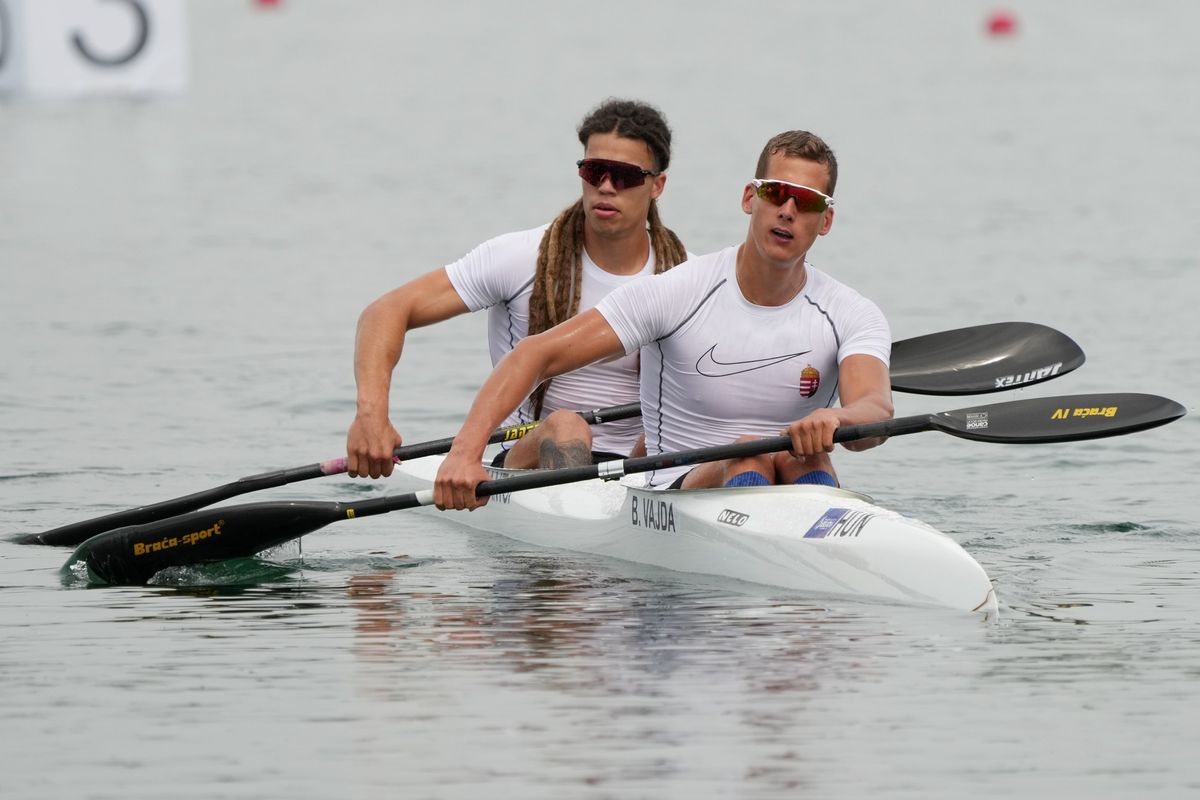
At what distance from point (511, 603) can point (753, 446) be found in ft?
3.52

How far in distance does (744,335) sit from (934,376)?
5.92 ft

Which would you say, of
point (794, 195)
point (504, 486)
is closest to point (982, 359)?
point (794, 195)

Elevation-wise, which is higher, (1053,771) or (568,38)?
(568,38)

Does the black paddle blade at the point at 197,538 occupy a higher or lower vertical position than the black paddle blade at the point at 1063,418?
lower

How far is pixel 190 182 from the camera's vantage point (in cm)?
2661

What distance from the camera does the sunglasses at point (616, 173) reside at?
894 centimetres

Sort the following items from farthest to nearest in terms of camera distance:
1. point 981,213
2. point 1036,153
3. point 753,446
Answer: point 1036,153, point 981,213, point 753,446

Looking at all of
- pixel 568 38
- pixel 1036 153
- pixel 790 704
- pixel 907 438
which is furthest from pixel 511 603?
pixel 568 38

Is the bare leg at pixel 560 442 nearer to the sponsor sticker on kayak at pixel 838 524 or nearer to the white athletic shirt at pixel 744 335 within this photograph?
the white athletic shirt at pixel 744 335

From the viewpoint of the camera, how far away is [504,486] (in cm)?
820

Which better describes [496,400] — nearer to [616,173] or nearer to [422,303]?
[422,303]

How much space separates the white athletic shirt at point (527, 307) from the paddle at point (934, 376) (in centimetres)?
13

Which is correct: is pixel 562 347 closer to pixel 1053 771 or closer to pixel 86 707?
pixel 86 707

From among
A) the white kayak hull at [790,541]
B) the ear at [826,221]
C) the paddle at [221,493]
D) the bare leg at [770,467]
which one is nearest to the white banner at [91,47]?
the paddle at [221,493]
